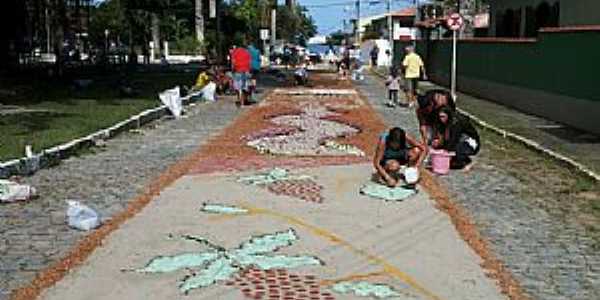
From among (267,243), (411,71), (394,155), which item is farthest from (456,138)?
(411,71)

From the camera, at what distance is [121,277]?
6.81m

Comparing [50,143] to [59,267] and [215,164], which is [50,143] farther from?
[59,267]

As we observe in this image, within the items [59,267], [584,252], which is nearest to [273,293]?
[59,267]

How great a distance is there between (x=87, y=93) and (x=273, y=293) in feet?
71.4

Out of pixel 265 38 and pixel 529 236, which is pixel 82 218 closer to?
pixel 529 236

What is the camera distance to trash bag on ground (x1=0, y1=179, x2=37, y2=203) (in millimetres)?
9750

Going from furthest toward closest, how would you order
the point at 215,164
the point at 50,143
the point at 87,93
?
the point at 87,93
the point at 50,143
the point at 215,164

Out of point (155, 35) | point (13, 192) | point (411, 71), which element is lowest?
point (13, 192)

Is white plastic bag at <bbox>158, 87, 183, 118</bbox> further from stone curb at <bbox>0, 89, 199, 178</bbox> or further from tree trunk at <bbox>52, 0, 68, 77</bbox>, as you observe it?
tree trunk at <bbox>52, 0, 68, 77</bbox>

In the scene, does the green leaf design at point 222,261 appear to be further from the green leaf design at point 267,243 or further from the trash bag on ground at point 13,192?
the trash bag on ground at point 13,192

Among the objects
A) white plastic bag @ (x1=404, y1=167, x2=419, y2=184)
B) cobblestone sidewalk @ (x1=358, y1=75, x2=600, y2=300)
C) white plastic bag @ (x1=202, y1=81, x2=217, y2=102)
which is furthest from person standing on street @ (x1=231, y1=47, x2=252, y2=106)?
white plastic bag @ (x1=404, y1=167, x2=419, y2=184)

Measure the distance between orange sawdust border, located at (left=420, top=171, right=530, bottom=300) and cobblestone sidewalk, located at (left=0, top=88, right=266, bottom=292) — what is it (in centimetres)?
344

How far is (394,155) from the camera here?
11047 mm

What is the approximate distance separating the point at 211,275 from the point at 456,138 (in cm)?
654
